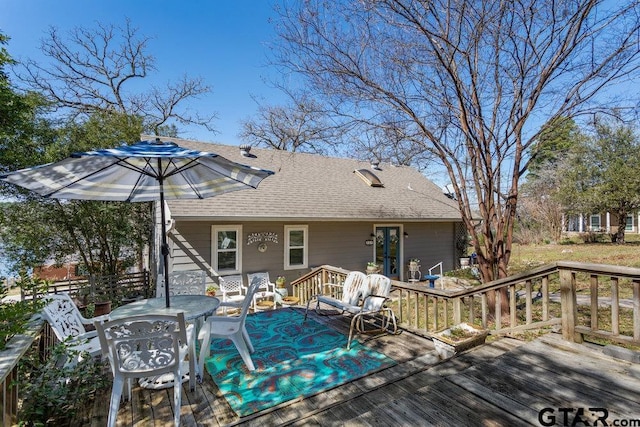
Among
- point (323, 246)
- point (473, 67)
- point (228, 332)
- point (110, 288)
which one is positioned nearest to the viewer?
point (228, 332)

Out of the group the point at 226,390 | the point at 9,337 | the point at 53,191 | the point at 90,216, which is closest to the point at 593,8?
the point at 226,390

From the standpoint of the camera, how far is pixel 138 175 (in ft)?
14.3

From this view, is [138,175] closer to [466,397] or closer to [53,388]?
[53,388]

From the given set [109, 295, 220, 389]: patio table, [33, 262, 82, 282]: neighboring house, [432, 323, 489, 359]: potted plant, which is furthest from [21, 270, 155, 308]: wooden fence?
[432, 323, 489, 359]: potted plant

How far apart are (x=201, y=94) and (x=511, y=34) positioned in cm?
1482

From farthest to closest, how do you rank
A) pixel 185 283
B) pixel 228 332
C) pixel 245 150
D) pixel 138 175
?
pixel 245 150, pixel 185 283, pixel 138 175, pixel 228 332

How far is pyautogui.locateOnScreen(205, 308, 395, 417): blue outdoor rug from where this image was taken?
3.11 m

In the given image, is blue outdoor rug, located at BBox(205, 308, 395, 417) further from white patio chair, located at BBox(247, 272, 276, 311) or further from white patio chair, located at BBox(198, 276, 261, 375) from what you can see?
white patio chair, located at BBox(247, 272, 276, 311)

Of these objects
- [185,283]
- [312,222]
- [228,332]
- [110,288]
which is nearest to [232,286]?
[185,283]

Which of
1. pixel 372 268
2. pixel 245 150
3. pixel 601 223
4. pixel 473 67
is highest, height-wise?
pixel 473 67

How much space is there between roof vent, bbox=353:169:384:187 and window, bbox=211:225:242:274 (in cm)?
575

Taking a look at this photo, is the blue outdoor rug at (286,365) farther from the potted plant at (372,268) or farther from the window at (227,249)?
the potted plant at (372,268)

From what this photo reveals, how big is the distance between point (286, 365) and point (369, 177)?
9.17 meters

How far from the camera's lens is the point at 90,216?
29.9 ft
